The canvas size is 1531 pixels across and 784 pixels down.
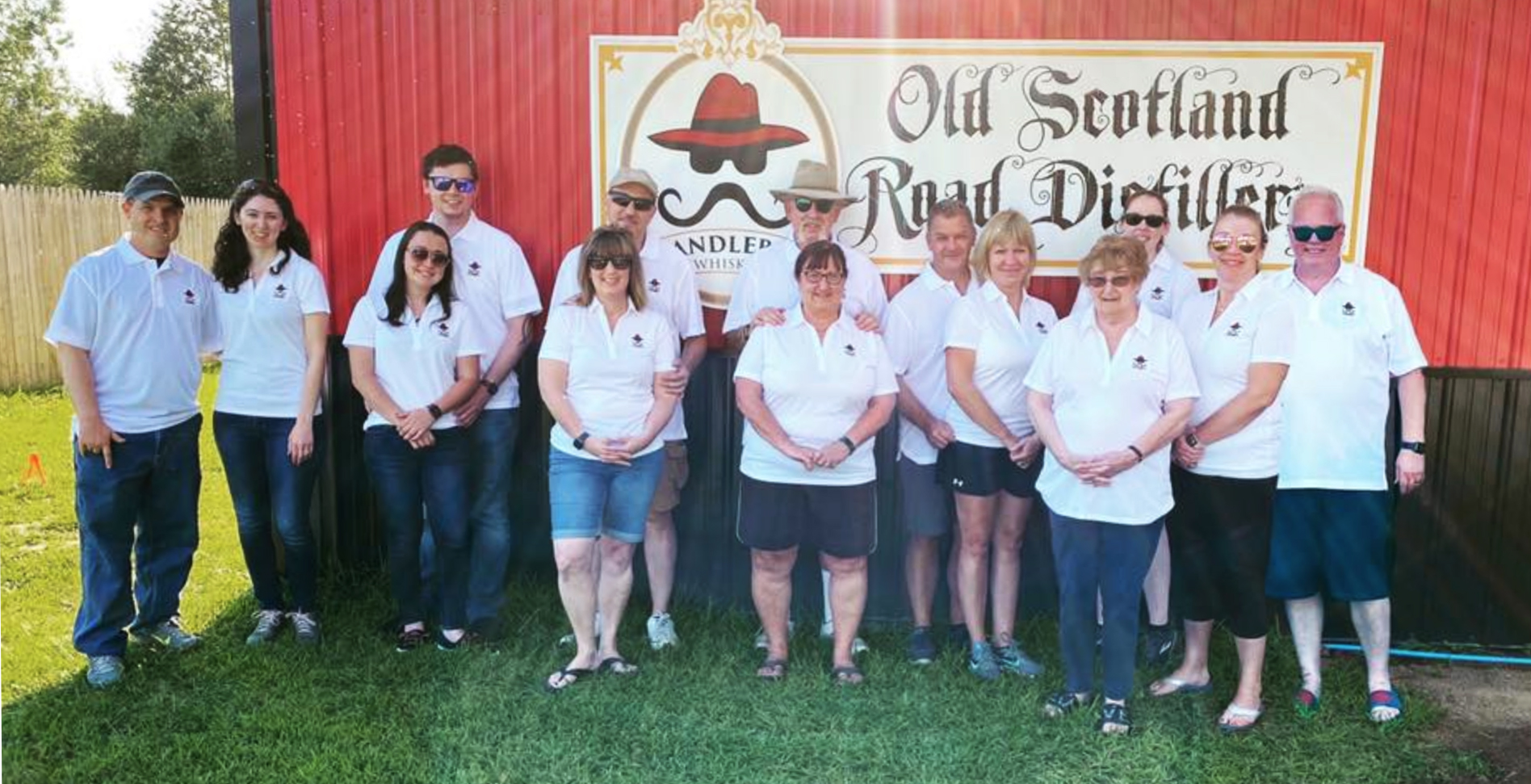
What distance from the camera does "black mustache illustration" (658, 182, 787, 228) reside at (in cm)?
Result: 439

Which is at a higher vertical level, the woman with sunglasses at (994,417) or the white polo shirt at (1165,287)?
the white polo shirt at (1165,287)

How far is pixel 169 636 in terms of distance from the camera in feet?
13.2

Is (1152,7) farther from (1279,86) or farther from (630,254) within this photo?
(630,254)

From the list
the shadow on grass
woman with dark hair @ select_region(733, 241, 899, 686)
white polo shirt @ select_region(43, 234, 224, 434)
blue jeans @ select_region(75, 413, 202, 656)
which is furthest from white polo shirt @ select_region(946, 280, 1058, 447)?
blue jeans @ select_region(75, 413, 202, 656)

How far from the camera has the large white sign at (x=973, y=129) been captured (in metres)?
4.22

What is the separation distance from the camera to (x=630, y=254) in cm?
362

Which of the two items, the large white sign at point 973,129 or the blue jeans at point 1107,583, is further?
the large white sign at point 973,129

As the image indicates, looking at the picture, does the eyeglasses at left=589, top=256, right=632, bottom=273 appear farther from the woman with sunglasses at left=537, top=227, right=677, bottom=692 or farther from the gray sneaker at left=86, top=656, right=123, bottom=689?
the gray sneaker at left=86, top=656, right=123, bottom=689

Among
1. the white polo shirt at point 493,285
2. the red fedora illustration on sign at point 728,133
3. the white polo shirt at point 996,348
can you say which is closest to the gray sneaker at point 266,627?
the white polo shirt at point 493,285

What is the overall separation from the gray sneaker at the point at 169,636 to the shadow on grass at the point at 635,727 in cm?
7

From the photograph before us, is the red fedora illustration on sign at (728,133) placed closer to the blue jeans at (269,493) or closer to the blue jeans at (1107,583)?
the blue jeans at (269,493)

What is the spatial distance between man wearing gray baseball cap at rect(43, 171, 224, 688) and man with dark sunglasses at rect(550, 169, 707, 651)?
4.55ft

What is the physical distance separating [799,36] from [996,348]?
5.35 ft

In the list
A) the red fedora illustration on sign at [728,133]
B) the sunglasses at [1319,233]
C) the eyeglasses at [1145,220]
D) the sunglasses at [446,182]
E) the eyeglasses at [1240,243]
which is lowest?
the eyeglasses at [1240,243]
